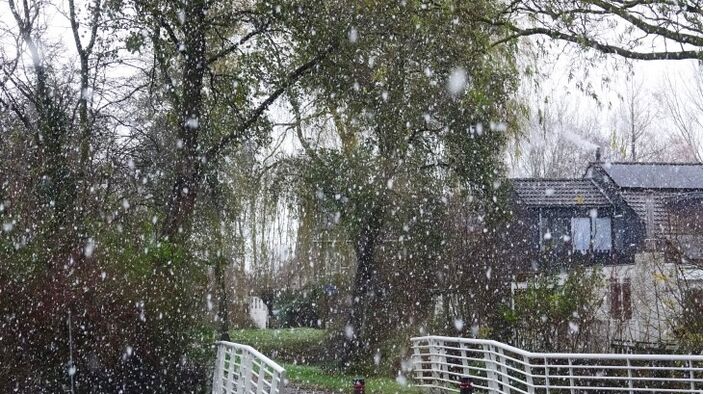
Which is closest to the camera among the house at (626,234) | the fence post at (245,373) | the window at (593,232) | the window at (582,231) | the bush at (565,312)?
the fence post at (245,373)

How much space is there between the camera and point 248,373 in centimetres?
692

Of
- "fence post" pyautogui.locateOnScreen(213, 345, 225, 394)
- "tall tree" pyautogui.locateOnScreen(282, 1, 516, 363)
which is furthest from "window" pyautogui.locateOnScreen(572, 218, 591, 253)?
"fence post" pyautogui.locateOnScreen(213, 345, 225, 394)

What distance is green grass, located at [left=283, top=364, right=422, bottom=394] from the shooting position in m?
11.1

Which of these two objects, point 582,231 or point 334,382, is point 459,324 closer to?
point 334,382

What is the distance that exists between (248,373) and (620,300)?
7384mm

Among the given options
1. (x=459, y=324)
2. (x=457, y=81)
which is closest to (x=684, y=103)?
(x=457, y=81)

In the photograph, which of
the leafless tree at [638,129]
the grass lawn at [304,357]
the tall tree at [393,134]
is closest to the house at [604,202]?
the leafless tree at [638,129]

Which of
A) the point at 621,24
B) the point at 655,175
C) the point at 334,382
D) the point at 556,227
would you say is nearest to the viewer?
the point at 621,24

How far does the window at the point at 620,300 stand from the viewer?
1221 cm

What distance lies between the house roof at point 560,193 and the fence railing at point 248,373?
12.6 metres

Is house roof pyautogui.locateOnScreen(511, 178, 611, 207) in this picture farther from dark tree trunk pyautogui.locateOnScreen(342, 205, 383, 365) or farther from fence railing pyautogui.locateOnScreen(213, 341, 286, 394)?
fence railing pyautogui.locateOnScreen(213, 341, 286, 394)

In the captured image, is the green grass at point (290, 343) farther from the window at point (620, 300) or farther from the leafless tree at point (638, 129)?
the leafless tree at point (638, 129)

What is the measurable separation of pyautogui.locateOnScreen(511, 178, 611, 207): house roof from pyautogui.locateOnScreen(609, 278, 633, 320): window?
726cm

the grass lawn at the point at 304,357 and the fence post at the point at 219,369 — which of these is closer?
the fence post at the point at 219,369
